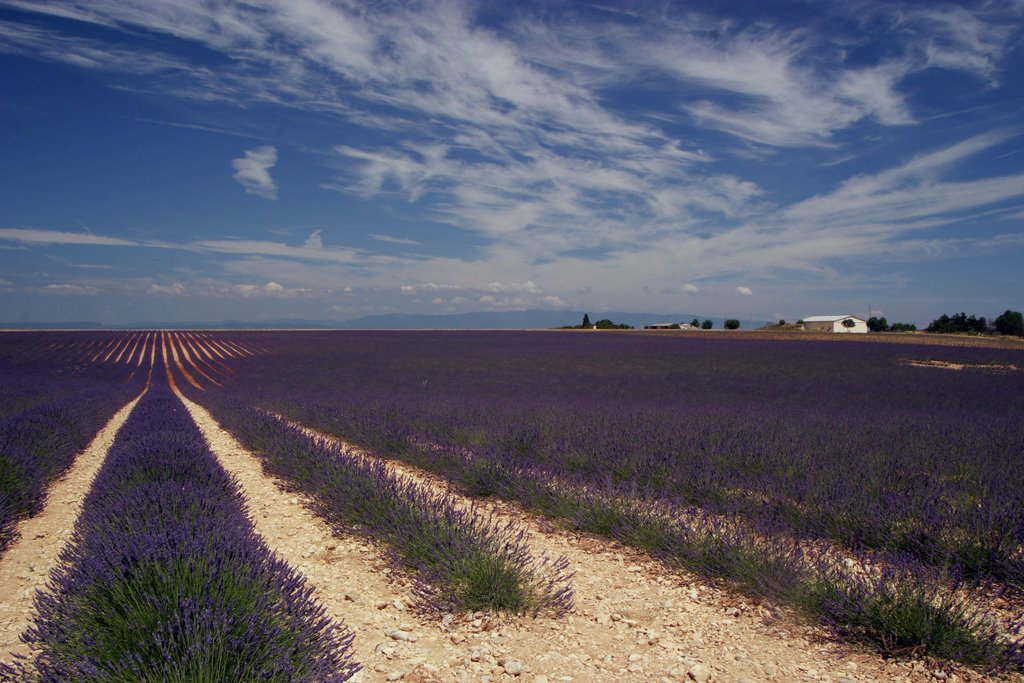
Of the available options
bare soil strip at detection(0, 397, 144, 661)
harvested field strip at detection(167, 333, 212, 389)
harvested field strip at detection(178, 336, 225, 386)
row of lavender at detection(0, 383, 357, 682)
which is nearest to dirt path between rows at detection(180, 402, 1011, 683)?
row of lavender at detection(0, 383, 357, 682)

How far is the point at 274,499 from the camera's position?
19.6 ft

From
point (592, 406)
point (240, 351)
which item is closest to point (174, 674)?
point (592, 406)

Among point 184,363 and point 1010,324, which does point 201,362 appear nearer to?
point 184,363

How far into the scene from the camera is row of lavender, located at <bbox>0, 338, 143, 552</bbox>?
17.1 ft

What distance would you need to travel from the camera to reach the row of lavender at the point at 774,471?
319cm

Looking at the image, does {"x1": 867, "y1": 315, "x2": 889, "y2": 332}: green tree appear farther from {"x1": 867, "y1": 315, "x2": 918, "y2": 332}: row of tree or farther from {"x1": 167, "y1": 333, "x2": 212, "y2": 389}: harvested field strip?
{"x1": 167, "y1": 333, "x2": 212, "y2": 389}: harvested field strip

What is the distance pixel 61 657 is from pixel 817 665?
3.26m

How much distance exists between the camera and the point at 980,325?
69.7m

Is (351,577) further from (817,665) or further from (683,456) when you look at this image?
(683,456)

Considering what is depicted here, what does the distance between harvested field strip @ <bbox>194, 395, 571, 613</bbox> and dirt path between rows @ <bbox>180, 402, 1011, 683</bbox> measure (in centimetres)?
12

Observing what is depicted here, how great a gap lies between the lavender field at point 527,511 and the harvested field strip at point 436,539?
0.02 meters

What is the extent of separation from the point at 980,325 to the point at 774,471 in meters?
83.7

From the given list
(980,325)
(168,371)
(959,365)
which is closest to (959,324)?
(980,325)

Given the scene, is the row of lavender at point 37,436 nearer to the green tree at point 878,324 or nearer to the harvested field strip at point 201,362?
the harvested field strip at point 201,362
